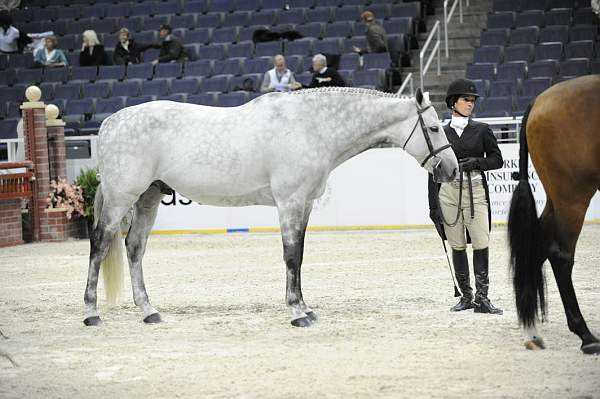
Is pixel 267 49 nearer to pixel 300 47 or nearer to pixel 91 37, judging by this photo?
pixel 300 47

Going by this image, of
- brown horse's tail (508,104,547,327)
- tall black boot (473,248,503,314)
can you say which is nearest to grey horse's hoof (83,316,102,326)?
tall black boot (473,248,503,314)

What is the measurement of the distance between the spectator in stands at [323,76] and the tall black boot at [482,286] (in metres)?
8.51

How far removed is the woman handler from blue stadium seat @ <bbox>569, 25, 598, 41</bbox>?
34.5 feet

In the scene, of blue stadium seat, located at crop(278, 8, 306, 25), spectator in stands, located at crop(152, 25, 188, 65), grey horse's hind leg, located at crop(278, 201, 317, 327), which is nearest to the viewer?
grey horse's hind leg, located at crop(278, 201, 317, 327)

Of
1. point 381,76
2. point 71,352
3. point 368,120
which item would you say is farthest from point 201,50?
point 71,352

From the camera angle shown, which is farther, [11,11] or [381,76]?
[11,11]

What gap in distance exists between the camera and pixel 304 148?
8.33 meters

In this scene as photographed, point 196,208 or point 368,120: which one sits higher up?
point 368,120

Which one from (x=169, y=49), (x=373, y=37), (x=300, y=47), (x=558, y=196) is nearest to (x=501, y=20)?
(x=373, y=37)

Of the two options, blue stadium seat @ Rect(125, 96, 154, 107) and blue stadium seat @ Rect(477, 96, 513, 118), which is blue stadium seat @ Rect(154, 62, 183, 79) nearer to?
blue stadium seat @ Rect(125, 96, 154, 107)

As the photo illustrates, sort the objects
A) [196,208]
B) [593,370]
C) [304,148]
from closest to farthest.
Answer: [593,370], [304,148], [196,208]

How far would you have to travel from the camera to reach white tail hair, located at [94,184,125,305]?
883cm

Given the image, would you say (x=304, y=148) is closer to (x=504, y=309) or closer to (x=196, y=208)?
(x=504, y=309)

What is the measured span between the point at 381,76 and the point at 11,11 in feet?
33.7
